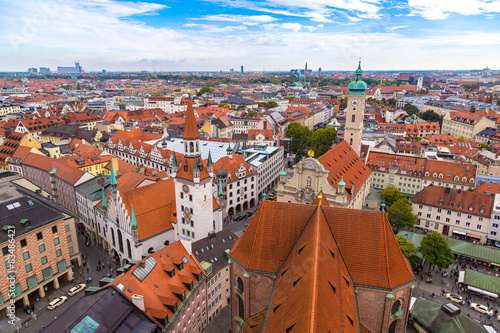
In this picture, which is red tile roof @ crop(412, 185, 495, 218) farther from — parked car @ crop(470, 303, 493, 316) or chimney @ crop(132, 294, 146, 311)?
chimney @ crop(132, 294, 146, 311)

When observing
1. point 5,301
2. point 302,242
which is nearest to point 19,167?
point 5,301

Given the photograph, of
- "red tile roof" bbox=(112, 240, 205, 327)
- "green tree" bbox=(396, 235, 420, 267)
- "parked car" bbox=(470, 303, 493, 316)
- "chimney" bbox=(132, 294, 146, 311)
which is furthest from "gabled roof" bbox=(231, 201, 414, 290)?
"parked car" bbox=(470, 303, 493, 316)

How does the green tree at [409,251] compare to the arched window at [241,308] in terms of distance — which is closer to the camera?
the arched window at [241,308]

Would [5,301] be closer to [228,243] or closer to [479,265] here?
[228,243]

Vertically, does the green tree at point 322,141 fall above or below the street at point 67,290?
above

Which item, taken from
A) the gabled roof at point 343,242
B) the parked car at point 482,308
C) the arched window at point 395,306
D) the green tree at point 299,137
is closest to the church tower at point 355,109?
the parked car at point 482,308

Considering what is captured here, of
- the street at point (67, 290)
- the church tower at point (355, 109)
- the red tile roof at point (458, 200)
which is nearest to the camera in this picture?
the street at point (67, 290)

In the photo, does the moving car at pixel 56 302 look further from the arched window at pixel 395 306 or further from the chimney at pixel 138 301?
the arched window at pixel 395 306
